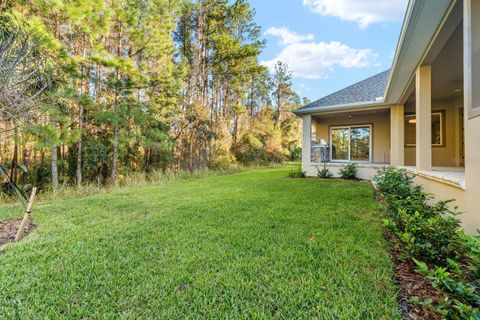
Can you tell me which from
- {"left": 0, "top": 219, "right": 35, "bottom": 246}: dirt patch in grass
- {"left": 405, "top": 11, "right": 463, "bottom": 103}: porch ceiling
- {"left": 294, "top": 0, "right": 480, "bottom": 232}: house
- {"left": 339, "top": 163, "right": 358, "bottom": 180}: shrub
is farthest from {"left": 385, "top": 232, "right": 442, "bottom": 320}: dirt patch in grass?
{"left": 339, "top": 163, "right": 358, "bottom": 180}: shrub

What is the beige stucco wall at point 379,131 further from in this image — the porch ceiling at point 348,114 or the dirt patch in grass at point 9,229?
the dirt patch in grass at point 9,229

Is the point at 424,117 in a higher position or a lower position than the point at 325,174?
higher

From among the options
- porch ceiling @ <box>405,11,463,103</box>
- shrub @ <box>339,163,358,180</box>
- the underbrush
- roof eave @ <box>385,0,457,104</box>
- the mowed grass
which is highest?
porch ceiling @ <box>405,11,463,103</box>

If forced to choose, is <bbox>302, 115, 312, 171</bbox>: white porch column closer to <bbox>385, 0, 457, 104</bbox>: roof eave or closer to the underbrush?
<bbox>385, 0, 457, 104</bbox>: roof eave

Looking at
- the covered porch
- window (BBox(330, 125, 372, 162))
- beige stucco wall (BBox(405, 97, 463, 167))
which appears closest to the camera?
the covered porch

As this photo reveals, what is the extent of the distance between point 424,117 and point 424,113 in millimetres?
82

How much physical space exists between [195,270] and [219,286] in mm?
388

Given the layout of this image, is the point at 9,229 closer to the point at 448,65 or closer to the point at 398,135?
the point at 448,65

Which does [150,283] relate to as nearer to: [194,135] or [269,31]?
[194,135]

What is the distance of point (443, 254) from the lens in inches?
86.4

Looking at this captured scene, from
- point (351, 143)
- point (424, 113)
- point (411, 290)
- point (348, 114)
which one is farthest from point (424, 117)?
point (351, 143)

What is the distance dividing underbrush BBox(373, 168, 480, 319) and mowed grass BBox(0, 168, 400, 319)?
0.34 meters

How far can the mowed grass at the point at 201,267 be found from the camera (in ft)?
5.98

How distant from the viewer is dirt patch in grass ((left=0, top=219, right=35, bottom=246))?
10.7 feet
